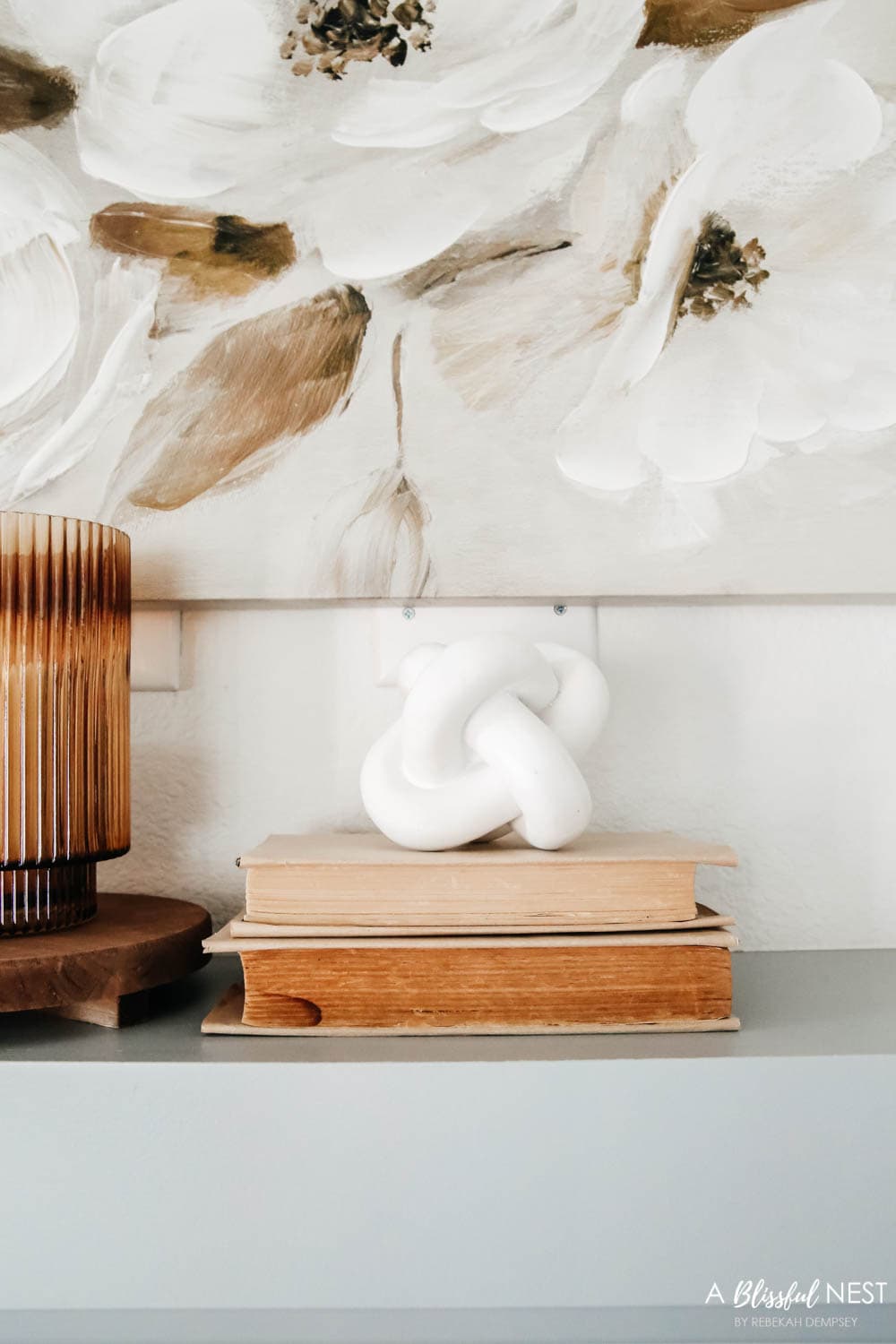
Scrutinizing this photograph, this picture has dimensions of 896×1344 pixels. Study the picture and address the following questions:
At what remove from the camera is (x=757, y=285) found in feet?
2.35

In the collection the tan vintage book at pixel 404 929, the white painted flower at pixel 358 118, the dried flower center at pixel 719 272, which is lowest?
the tan vintage book at pixel 404 929

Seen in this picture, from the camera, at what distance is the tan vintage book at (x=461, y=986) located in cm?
51

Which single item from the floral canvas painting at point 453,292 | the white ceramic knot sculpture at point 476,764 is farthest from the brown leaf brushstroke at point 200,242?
the white ceramic knot sculpture at point 476,764

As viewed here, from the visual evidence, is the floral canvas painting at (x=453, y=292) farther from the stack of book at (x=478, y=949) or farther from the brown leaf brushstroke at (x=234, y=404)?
the stack of book at (x=478, y=949)

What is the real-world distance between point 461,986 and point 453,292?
497 mm

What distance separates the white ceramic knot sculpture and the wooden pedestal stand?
0.45ft

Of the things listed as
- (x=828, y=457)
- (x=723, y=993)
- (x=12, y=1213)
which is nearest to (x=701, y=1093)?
(x=723, y=993)

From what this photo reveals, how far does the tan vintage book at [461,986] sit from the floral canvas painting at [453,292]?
28cm

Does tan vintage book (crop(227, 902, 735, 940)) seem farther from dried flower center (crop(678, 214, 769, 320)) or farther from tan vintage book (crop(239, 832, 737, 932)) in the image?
dried flower center (crop(678, 214, 769, 320))

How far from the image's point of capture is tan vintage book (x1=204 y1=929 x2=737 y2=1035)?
515 mm

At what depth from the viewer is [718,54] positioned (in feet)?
2.37

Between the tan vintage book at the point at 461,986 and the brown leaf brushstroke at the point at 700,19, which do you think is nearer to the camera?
the tan vintage book at the point at 461,986

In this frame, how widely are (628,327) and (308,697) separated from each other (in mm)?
369

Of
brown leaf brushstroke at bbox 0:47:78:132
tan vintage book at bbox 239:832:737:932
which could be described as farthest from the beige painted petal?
brown leaf brushstroke at bbox 0:47:78:132
